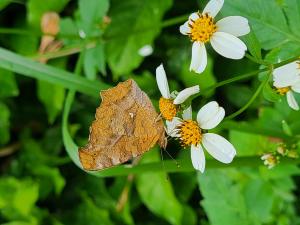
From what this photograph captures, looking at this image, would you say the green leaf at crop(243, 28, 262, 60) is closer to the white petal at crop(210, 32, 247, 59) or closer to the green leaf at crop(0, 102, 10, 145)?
the white petal at crop(210, 32, 247, 59)

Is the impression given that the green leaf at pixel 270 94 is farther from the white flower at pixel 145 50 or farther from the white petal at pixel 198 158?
the white flower at pixel 145 50

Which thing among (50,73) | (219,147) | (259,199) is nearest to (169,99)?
(219,147)

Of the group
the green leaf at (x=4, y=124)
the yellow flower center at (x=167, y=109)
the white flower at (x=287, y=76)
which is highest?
the white flower at (x=287, y=76)

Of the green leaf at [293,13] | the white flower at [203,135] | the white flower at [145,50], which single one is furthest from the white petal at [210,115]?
the white flower at [145,50]

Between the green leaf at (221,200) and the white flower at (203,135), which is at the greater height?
the white flower at (203,135)

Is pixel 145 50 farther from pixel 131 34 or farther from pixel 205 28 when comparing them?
pixel 205 28

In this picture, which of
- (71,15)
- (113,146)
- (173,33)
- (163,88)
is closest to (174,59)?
(173,33)
